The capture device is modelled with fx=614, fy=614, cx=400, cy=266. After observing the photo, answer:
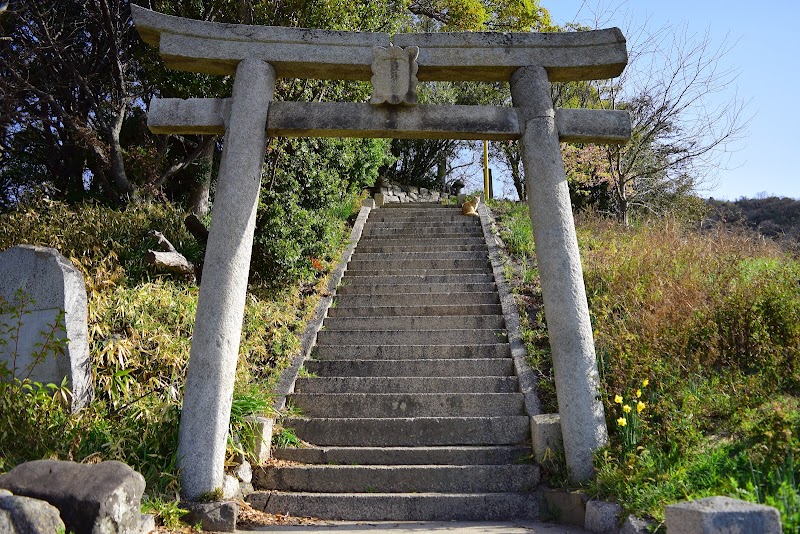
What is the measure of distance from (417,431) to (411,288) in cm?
340

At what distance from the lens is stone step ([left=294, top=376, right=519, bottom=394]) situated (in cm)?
663

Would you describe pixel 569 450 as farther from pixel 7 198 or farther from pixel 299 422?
pixel 7 198

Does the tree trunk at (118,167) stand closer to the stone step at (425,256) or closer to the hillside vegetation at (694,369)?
the stone step at (425,256)

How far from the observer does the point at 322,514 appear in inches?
202

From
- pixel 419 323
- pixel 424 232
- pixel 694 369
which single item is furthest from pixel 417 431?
pixel 424 232

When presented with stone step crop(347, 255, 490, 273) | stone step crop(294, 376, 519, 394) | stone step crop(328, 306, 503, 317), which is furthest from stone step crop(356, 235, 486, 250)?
stone step crop(294, 376, 519, 394)

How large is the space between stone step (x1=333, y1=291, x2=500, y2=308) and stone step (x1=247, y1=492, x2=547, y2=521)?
3.76 m

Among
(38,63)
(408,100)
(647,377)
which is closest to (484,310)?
(647,377)

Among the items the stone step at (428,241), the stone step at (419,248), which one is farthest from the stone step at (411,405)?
the stone step at (428,241)

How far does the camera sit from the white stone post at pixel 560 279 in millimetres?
4984

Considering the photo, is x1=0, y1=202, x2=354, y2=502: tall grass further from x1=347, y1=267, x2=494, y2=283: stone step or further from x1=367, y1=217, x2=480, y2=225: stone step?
x1=367, y1=217, x2=480, y2=225: stone step

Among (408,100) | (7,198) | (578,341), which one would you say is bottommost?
(578,341)

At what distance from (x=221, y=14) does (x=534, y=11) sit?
24.9ft

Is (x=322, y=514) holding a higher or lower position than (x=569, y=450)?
lower
